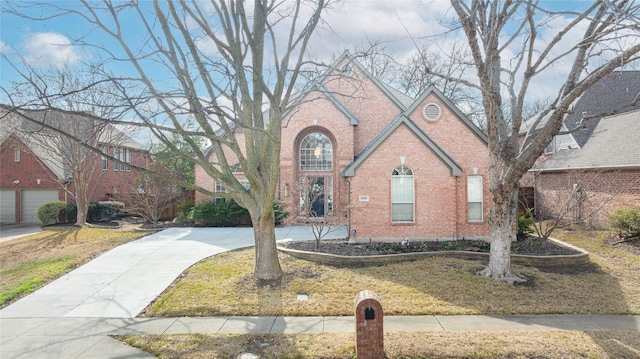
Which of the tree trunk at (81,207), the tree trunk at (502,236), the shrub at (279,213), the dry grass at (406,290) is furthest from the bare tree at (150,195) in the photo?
the tree trunk at (502,236)

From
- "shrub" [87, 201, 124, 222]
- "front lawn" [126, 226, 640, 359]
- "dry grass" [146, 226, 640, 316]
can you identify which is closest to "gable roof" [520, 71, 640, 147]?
"front lawn" [126, 226, 640, 359]

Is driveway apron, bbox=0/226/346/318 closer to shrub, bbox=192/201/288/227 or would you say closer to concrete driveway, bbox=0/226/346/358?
concrete driveway, bbox=0/226/346/358

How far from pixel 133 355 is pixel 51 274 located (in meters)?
5.96

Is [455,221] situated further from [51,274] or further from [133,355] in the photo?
[51,274]

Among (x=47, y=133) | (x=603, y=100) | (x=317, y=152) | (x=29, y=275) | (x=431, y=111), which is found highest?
(x=603, y=100)

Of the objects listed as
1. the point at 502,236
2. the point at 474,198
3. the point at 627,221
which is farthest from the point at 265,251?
the point at 627,221

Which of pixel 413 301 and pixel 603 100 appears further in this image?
pixel 603 100

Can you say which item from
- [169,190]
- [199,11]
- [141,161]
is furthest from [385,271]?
[141,161]

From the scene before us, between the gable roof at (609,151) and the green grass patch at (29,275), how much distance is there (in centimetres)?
1849

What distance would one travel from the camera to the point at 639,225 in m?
11.8

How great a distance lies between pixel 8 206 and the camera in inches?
833

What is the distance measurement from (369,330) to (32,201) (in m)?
24.9

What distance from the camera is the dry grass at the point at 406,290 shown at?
21.7 ft

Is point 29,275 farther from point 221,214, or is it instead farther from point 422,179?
point 422,179
